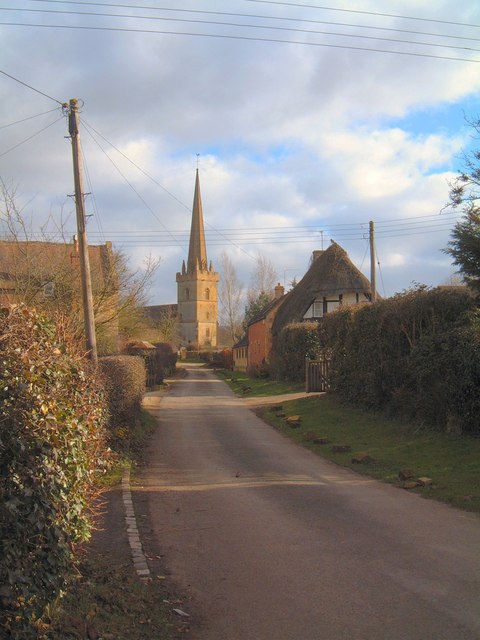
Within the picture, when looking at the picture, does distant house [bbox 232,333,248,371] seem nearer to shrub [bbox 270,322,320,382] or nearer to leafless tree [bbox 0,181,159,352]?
Result: shrub [bbox 270,322,320,382]

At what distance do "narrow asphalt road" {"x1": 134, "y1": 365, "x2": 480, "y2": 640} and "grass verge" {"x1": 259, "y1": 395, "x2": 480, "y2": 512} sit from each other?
0.52 meters

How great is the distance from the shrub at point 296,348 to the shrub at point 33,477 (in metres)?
26.1

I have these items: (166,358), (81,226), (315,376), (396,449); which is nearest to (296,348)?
(315,376)

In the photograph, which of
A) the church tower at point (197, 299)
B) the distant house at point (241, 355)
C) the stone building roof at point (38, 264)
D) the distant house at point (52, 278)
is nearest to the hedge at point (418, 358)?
the distant house at point (52, 278)

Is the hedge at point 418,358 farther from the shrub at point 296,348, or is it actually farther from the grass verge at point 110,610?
the shrub at point 296,348

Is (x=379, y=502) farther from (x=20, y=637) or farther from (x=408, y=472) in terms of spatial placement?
(x=20, y=637)

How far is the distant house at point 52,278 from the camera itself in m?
16.5

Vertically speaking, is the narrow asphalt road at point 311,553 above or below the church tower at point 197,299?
below

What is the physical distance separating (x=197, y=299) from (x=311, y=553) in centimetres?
11070

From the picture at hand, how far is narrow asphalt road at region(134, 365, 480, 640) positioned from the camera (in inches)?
181

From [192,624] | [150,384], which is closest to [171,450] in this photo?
[192,624]

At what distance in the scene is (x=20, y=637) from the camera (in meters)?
3.52

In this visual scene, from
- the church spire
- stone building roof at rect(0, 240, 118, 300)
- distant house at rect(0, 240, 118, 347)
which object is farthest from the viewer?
the church spire

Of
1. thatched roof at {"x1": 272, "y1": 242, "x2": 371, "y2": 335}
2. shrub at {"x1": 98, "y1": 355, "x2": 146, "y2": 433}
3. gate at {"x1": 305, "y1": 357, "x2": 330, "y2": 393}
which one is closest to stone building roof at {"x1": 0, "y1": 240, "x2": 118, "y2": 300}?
shrub at {"x1": 98, "y1": 355, "x2": 146, "y2": 433}
